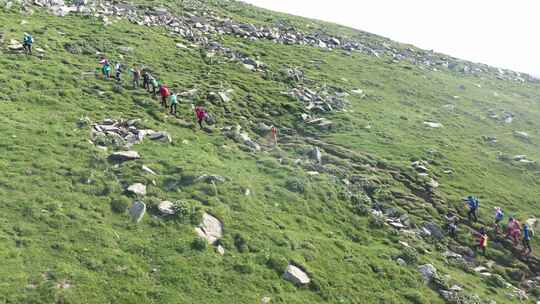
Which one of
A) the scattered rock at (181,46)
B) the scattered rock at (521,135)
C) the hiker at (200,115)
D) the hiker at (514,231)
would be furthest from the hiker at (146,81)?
the scattered rock at (521,135)

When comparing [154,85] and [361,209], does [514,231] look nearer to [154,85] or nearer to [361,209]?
[361,209]

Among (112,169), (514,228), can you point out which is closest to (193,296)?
(112,169)

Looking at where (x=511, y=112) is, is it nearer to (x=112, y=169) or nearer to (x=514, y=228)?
(x=514, y=228)

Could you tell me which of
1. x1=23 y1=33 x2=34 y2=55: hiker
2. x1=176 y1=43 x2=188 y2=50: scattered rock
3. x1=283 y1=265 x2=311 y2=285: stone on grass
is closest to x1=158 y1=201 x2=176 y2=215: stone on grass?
x1=283 y1=265 x2=311 y2=285: stone on grass

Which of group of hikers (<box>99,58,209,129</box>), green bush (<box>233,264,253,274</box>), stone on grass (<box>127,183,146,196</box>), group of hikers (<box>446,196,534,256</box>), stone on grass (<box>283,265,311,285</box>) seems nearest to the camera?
green bush (<box>233,264,253,274</box>)

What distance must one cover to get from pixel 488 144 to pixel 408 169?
20977mm

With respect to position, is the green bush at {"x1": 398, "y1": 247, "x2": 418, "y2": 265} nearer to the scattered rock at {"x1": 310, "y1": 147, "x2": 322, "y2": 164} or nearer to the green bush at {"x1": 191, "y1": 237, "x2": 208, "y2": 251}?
the scattered rock at {"x1": 310, "y1": 147, "x2": 322, "y2": 164}

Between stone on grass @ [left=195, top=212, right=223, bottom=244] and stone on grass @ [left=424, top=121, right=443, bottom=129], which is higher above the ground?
stone on grass @ [left=424, top=121, right=443, bottom=129]

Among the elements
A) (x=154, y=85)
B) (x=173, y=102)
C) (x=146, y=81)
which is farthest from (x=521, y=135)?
(x=146, y=81)

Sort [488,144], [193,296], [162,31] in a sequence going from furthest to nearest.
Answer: [162,31] → [488,144] → [193,296]

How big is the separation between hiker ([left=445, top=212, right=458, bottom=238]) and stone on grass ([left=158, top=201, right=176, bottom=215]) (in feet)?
70.1

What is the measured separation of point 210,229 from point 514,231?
2445 centimetres

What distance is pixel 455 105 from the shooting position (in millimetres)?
72062

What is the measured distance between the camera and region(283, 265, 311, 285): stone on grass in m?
24.4
